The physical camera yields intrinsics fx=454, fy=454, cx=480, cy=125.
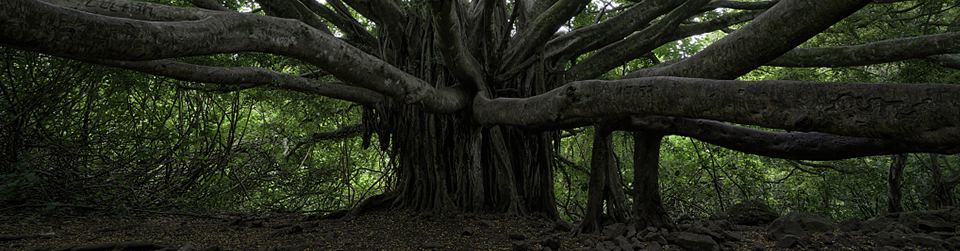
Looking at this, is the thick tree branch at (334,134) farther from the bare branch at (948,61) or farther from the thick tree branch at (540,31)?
the bare branch at (948,61)

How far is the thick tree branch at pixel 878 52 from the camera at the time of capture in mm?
3922

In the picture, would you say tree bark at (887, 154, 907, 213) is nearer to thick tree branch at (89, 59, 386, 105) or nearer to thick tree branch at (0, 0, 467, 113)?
thick tree branch at (0, 0, 467, 113)

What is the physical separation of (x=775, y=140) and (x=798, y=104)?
145 cm

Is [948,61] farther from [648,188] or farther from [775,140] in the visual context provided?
[648,188]

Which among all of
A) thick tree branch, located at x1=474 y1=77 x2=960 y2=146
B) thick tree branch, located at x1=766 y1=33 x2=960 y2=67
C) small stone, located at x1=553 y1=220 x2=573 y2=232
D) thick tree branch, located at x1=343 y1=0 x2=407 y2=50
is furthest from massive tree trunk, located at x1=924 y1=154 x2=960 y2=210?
thick tree branch, located at x1=343 y1=0 x2=407 y2=50

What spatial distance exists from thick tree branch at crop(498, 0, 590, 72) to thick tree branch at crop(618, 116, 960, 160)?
3.93 feet

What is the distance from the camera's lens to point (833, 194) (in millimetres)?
7684

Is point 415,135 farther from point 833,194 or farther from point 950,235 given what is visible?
point 833,194

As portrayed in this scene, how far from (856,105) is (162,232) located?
480 cm

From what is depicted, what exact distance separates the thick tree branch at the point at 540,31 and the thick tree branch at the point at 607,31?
1.45 ft

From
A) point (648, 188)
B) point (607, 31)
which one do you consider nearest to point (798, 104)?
point (648, 188)

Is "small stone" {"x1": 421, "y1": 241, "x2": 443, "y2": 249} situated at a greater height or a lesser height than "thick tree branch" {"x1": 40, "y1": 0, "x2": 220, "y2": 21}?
lesser

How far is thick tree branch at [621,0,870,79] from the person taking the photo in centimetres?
223

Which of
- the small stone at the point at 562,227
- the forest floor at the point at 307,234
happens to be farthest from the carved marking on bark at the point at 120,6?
the small stone at the point at 562,227
